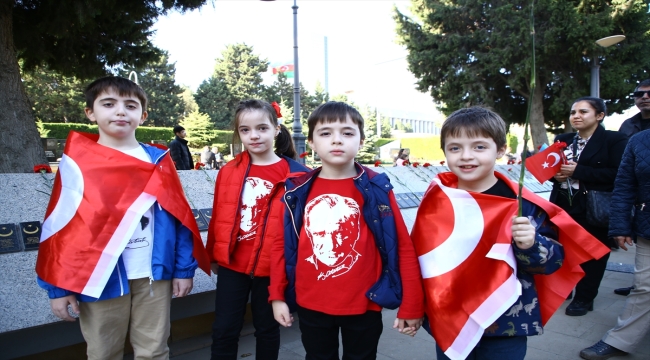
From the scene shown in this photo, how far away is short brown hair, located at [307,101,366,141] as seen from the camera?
6.23 ft

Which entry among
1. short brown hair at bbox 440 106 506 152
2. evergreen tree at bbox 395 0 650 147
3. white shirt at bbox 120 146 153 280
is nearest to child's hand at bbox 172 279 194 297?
white shirt at bbox 120 146 153 280

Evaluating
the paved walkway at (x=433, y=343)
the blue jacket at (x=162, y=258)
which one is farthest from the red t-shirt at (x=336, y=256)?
the paved walkway at (x=433, y=343)

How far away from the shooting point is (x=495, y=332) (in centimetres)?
175

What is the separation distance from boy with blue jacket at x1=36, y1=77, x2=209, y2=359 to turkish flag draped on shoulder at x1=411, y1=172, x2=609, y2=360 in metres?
1.22

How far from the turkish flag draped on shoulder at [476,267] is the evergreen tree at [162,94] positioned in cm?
4036

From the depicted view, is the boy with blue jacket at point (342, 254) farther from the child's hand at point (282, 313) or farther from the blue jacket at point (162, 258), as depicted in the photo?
the blue jacket at point (162, 258)

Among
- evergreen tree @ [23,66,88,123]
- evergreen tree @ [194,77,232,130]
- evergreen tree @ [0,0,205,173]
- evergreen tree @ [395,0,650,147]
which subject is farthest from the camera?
evergreen tree @ [194,77,232,130]

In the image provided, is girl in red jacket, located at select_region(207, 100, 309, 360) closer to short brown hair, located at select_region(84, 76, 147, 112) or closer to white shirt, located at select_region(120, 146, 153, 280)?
white shirt, located at select_region(120, 146, 153, 280)

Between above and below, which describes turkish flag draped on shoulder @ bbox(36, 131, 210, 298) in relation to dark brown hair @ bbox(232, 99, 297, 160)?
below

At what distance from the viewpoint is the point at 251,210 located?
237 cm

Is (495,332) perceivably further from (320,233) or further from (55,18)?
(55,18)

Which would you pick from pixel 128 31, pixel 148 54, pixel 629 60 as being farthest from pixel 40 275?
pixel 629 60

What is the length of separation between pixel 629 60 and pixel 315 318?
793 inches

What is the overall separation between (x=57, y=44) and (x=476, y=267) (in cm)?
668
